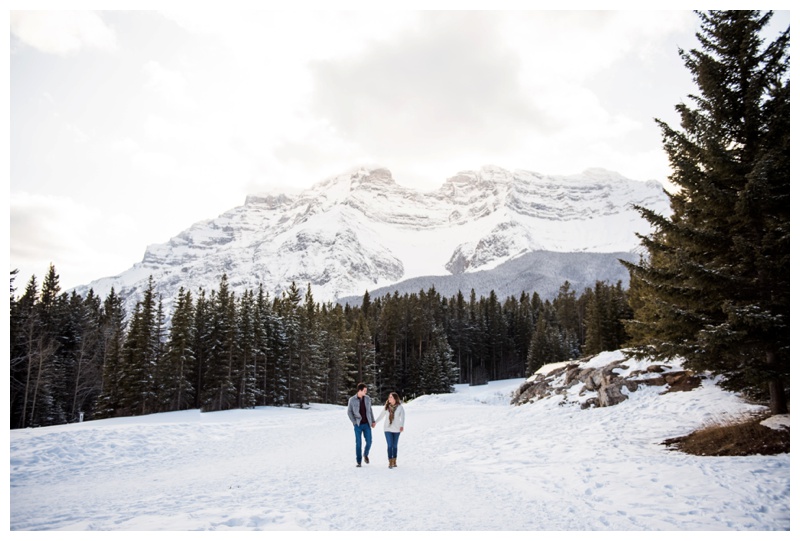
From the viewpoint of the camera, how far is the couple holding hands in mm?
10336

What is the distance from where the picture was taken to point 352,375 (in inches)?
2242

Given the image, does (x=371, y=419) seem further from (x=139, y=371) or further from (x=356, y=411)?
(x=139, y=371)

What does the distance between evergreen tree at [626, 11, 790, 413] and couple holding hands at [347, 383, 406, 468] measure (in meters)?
6.07

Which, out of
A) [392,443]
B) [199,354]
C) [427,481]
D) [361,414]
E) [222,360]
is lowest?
[427,481]

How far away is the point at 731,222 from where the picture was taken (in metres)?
9.08

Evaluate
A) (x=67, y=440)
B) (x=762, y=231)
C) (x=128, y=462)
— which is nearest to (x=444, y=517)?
(x=762, y=231)

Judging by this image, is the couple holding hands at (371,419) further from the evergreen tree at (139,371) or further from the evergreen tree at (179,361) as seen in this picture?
the evergreen tree at (139,371)

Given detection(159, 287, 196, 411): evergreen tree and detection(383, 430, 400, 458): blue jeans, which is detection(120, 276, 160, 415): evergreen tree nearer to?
detection(159, 287, 196, 411): evergreen tree

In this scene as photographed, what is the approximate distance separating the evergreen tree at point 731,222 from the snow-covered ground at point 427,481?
2.14 metres

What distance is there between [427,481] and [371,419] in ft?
7.85

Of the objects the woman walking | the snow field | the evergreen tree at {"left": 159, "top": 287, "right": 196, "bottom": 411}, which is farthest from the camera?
the evergreen tree at {"left": 159, "top": 287, "right": 196, "bottom": 411}

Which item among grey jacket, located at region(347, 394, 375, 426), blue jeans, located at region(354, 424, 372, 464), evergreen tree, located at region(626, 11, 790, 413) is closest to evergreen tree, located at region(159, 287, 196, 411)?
grey jacket, located at region(347, 394, 375, 426)

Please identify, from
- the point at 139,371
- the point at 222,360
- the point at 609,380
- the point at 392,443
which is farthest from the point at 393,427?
the point at 139,371
